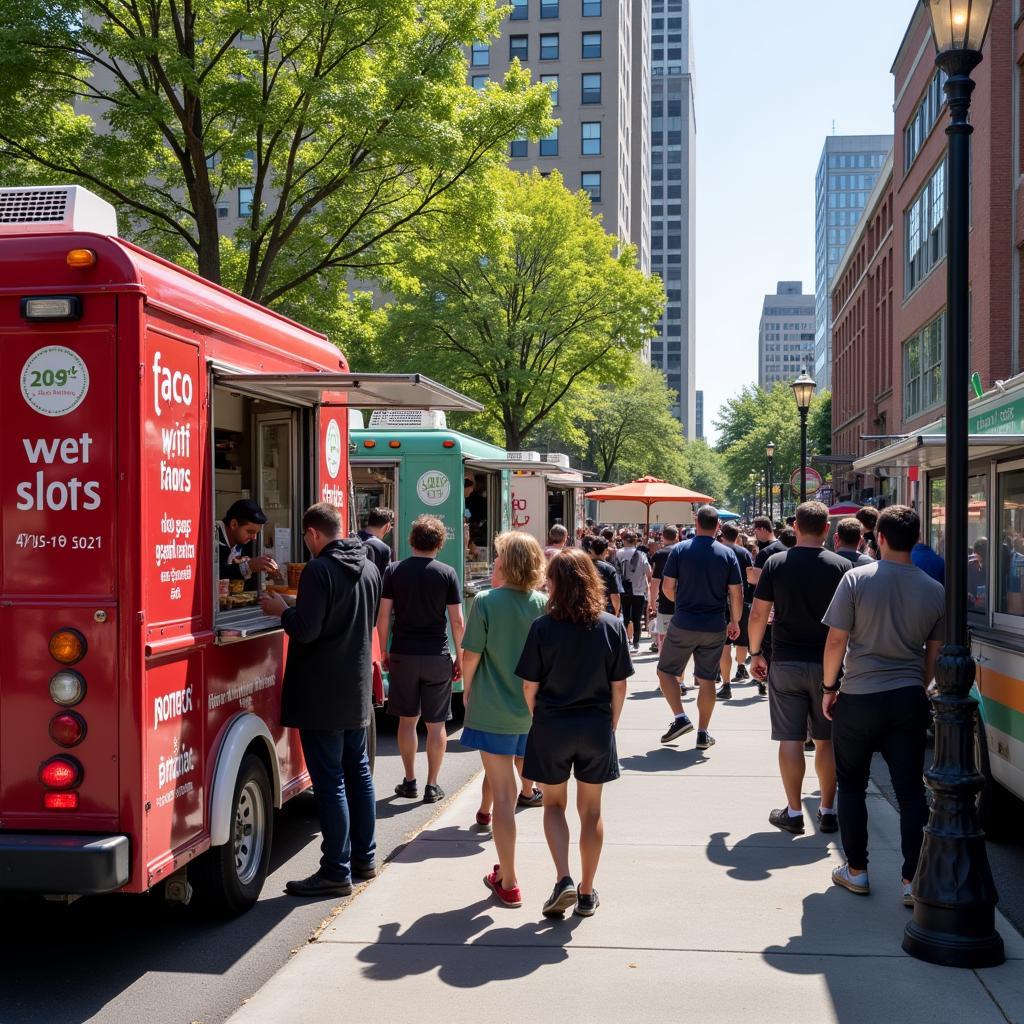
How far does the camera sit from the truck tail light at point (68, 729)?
463 centimetres

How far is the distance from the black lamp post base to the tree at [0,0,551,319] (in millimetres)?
12795

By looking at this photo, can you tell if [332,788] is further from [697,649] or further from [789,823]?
[697,649]

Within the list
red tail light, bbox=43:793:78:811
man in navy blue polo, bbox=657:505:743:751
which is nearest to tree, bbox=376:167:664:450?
man in navy blue polo, bbox=657:505:743:751

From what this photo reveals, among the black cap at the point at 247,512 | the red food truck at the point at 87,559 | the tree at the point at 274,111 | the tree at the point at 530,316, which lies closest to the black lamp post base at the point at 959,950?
the red food truck at the point at 87,559

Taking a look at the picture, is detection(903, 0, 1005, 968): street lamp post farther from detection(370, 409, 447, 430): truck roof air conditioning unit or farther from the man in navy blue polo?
detection(370, 409, 447, 430): truck roof air conditioning unit

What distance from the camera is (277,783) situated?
6.20 meters

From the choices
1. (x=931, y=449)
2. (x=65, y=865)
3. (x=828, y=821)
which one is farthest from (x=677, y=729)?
(x=65, y=865)

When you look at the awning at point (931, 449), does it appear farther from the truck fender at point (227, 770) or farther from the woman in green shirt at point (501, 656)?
the truck fender at point (227, 770)

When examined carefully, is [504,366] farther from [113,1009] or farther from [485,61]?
[485,61]

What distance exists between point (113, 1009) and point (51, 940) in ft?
3.27

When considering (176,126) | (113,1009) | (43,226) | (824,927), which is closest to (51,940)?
(113,1009)

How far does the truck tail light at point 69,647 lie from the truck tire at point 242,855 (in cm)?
116

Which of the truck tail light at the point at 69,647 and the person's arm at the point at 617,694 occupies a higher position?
the truck tail light at the point at 69,647

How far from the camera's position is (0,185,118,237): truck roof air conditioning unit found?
484cm
